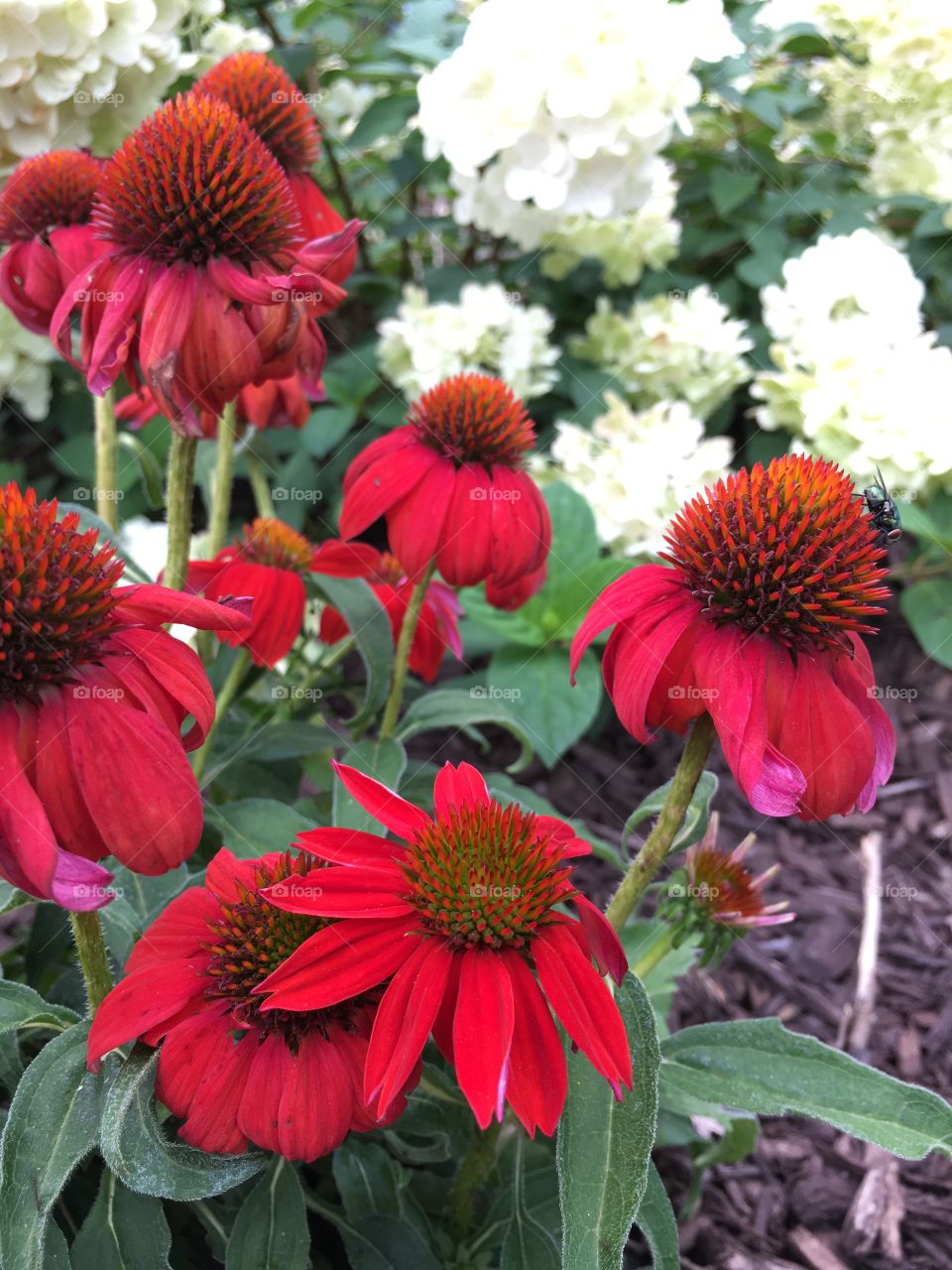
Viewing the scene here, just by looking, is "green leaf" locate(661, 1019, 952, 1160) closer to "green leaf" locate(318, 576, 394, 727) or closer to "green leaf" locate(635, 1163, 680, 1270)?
"green leaf" locate(635, 1163, 680, 1270)

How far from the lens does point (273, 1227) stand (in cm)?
102

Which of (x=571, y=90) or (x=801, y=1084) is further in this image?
(x=571, y=90)

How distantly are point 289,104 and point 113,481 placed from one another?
0.56 m

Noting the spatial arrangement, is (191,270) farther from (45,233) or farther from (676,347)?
(676,347)

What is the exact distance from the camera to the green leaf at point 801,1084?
3.28 feet

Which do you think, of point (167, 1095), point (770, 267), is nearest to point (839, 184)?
point (770, 267)

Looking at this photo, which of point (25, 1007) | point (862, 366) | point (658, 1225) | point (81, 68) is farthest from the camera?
point (862, 366)

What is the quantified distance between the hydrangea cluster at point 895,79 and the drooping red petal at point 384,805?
2188mm

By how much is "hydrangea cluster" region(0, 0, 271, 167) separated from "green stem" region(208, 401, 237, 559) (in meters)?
0.56

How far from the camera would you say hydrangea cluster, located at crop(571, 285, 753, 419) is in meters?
2.45

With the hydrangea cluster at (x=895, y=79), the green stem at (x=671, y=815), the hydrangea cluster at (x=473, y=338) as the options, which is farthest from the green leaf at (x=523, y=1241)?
the hydrangea cluster at (x=895, y=79)

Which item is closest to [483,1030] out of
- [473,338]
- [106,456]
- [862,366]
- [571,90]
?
[106,456]

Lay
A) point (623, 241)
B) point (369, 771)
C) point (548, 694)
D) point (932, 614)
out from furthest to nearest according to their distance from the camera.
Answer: point (623, 241) < point (932, 614) < point (548, 694) < point (369, 771)

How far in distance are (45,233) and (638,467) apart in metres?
1.15
